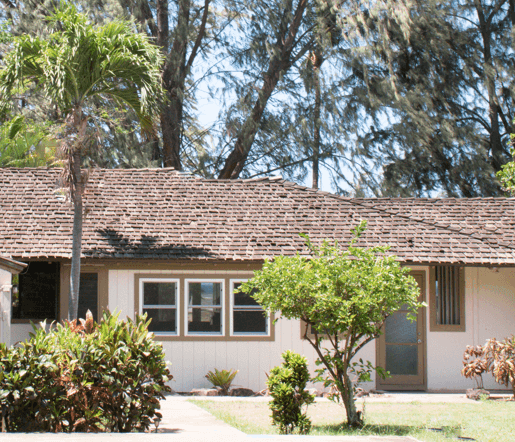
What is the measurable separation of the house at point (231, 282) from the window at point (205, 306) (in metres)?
0.02

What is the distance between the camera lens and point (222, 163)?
83.4ft

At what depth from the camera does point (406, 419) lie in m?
10.4

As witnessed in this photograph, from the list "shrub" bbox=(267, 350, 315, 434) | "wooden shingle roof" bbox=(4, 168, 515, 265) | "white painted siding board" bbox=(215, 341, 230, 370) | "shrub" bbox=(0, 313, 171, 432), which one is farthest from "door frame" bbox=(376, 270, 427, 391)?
"shrub" bbox=(0, 313, 171, 432)

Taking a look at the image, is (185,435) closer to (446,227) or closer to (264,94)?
(446,227)

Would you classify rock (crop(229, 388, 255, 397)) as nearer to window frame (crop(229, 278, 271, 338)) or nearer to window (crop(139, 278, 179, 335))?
window frame (crop(229, 278, 271, 338))

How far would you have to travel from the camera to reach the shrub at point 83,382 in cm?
785

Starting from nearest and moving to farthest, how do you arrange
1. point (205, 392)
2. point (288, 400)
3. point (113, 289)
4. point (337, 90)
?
point (288, 400)
point (205, 392)
point (113, 289)
point (337, 90)

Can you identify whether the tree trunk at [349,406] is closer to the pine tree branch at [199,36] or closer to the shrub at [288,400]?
the shrub at [288,400]

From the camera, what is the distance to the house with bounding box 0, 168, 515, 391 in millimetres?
14625

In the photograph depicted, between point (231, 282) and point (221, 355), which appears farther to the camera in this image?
point (231, 282)

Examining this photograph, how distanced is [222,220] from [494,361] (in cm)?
656

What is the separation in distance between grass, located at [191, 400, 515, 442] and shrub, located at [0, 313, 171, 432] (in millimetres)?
1604

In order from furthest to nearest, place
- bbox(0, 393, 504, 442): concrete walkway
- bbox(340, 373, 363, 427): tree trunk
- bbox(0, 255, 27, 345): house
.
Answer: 1. bbox(0, 255, 27, 345): house
2. bbox(340, 373, 363, 427): tree trunk
3. bbox(0, 393, 504, 442): concrete walkway

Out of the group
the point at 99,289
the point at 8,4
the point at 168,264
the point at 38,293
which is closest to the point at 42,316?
the point at 38,293
